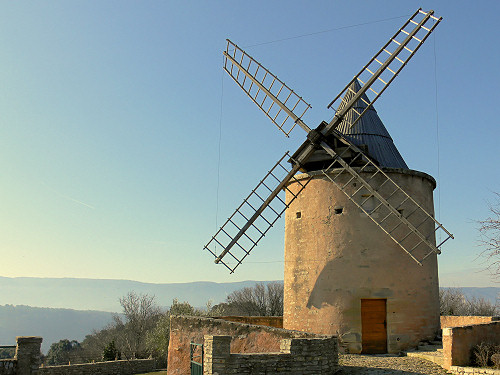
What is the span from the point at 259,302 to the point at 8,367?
26682 millimetres

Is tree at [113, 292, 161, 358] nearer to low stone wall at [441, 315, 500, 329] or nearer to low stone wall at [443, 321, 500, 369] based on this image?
low stone wall at [441, 315, 500, 329]

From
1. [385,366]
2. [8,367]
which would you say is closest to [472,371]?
[385,366]

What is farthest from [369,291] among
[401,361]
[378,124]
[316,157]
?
[378,124]

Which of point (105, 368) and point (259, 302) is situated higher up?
point (259, 302)

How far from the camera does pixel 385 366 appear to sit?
34.0 feet

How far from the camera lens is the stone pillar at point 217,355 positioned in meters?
8.25

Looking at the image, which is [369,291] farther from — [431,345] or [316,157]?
[316,157]

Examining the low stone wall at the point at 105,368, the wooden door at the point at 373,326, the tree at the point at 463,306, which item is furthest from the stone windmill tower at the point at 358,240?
the tree at the point at 463,306

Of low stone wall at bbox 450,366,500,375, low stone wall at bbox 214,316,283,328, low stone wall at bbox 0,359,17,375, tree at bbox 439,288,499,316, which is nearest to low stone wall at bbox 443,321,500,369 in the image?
low stone wall at bbox 450,366,500,375

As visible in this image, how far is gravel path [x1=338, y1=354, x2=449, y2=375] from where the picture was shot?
974 centimetres

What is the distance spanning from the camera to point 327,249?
13016 mm

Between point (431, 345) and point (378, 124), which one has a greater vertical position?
point (378, 124)

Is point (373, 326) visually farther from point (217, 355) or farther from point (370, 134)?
point (217, 355)

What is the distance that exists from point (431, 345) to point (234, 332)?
524 centimetres
